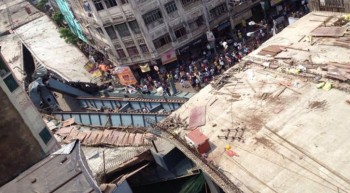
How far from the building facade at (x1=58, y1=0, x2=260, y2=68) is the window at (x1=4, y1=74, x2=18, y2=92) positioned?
22559 mm

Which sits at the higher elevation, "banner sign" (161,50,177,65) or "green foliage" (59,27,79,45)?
"green foliage" (59,27,79,45)

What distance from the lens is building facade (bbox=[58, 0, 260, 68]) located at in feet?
154

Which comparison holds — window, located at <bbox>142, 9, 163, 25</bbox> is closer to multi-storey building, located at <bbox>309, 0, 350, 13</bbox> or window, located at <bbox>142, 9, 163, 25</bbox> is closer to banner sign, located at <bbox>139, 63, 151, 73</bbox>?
banner sign, located at <bbox>139, 63, 151, 73</bbox>

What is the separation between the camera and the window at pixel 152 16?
47.1 meters

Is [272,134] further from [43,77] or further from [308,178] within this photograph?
[43,77]

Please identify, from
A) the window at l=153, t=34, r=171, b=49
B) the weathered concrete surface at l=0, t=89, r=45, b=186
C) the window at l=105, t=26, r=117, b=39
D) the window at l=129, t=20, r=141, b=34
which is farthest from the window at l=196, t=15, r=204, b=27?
the weathered concrete surface at l=0, t=89, r=45, b=186

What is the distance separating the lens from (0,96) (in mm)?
24859

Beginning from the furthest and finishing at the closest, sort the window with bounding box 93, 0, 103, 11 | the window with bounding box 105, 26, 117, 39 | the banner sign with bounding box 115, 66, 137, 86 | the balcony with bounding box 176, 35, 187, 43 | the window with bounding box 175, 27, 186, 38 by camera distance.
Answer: the banner sign with bounding box 115, 66, 137, 86
the balcony with bounding box 176, 35, 187, 43
the window with bounding box 175, 27, 186, 38
the window with bounding box 105, 26, 117, 39
the window with bounding box 93, 0, 103, 11

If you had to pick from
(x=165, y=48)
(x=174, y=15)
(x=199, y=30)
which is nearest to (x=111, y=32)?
(x=165, y=48)

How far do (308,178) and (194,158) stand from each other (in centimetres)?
681

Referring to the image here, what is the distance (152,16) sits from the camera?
47.4 metres

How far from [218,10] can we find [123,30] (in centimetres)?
1353

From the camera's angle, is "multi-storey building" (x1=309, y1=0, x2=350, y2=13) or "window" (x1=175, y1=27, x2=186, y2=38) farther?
"window" (x1=175, y1=27, x2=186, y2=38)

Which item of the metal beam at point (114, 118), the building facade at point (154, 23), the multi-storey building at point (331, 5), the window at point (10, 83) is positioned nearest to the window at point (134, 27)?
the building facade at point (154, 23)
